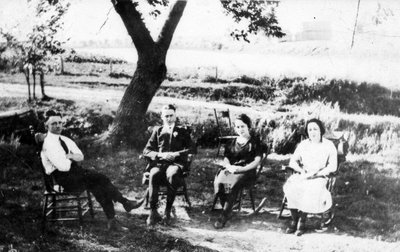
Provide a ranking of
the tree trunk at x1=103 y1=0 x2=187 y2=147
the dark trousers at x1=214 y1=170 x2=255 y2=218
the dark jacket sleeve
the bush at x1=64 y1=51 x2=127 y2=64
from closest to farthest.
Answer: the dark trousers at x1=214 y1=170 x2=255 y2=218 → the dark jacket sleeve → the tree trunk at x1=103 y1=0 x2=187 y2=147 → the bush at x1=64 y1=51 x2=127 y2=64

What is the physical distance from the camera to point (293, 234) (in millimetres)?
4258

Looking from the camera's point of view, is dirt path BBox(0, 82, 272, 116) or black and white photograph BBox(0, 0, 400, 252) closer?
black and white photograph BBox(0, 0, 400, 252)

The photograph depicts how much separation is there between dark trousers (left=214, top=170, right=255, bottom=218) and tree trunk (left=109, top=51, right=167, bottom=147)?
113 inches

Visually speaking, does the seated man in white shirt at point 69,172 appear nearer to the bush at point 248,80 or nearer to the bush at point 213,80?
the bush at point 213,80

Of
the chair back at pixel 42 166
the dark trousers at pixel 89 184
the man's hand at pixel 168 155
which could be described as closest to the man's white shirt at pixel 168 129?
the man's hand at pixel 168 155

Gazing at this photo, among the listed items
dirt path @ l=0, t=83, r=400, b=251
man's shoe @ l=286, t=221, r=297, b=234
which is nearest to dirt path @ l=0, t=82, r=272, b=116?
dirt path @ l=0, t=83, r=400, b=251

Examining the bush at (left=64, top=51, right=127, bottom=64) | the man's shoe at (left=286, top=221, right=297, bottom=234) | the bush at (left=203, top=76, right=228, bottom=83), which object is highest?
the bush at (left=64, top=51, right=127, bottom=64)

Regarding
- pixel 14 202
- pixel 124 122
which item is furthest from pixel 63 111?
pixel 14 202

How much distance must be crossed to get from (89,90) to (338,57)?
4.81 meters

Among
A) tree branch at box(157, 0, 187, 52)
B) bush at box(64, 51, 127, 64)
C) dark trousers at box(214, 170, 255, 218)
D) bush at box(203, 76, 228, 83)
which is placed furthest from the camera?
bush at box(203, 76, 228, 83)

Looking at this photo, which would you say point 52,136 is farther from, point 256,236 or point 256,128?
point 256,128

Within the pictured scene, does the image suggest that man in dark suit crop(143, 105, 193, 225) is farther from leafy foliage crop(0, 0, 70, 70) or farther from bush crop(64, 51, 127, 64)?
bush crop(64, 51, 127, 64)

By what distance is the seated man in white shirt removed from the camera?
423 cm

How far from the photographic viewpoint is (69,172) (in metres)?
4.30
